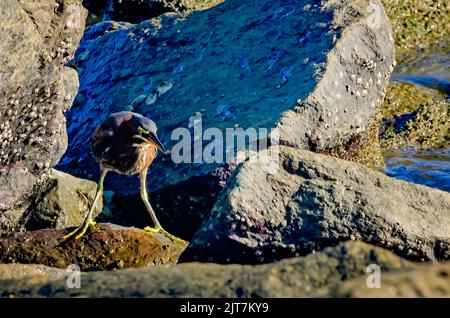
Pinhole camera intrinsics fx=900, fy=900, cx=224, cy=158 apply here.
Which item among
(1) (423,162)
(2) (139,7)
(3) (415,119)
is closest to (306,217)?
(1) (423,162)

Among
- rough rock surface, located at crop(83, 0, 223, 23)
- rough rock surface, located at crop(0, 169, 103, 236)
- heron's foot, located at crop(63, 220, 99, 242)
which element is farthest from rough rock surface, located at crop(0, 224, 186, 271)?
rough rock surface, located at crop(83, 0, 223, 23)

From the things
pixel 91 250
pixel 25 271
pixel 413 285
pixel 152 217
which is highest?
pixel 152 217

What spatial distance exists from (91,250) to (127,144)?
0.89 metres

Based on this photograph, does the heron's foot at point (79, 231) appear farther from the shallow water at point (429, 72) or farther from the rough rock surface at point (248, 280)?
the shallow water at point (429, 72)

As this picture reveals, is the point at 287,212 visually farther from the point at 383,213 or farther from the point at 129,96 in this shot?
the point at 129,96

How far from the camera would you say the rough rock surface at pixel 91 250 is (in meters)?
5.82

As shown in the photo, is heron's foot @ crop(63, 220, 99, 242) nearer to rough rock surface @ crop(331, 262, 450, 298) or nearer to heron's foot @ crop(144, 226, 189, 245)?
heron's foot @ crop(144, 226, 189, 245)

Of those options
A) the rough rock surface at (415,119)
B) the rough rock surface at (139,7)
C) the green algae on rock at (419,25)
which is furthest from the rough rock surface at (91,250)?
the green algae on rock at (419,25)

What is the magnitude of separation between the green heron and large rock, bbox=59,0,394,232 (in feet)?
1.15

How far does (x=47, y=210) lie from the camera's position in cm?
665

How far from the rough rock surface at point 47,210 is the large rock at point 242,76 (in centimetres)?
50

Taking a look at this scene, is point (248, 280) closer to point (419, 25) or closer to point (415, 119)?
point (415, 119)
